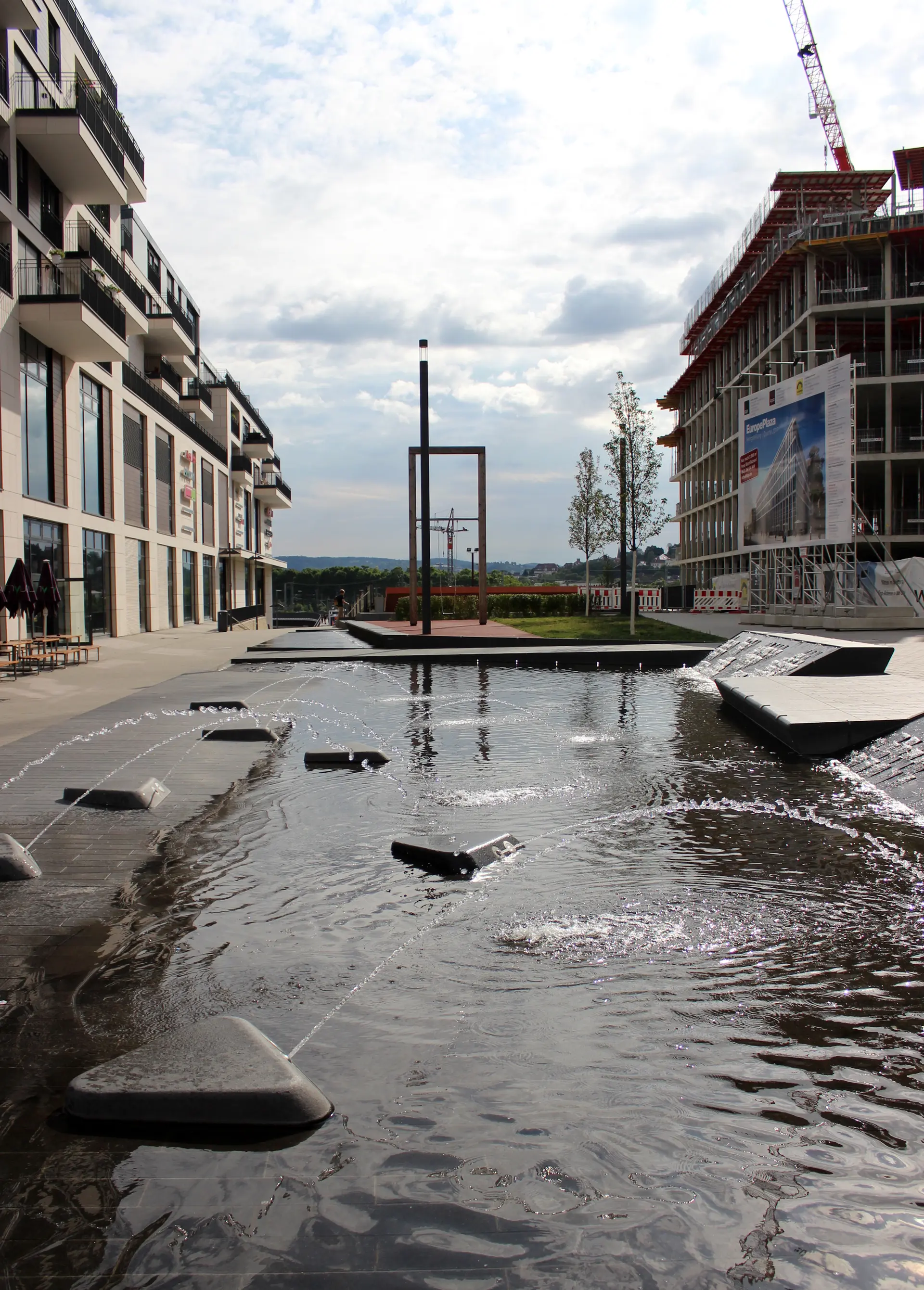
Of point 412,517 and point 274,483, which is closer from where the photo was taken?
point 412,517

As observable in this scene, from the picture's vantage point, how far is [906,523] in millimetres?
47219

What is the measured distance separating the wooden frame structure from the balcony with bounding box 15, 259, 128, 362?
9.22m

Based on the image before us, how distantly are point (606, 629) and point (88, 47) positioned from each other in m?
24.9

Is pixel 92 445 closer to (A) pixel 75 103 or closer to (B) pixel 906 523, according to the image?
(A) pixel 75 103

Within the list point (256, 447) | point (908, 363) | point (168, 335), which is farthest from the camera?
point (256, 447)

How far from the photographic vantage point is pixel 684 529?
81500 mm

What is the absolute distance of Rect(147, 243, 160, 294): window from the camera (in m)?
43.8

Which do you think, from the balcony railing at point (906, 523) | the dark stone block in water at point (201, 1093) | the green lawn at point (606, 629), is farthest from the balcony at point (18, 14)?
the balcony railing at point (906, 523)

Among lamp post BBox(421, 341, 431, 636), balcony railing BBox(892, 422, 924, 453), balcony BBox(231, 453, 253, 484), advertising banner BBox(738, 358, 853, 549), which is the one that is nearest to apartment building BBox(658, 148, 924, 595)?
balcony railing BBox(892, 422, 924, 453)

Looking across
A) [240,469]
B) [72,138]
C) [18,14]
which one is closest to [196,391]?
[240,469]

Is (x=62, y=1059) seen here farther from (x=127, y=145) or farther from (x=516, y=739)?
(x=127, y=145)

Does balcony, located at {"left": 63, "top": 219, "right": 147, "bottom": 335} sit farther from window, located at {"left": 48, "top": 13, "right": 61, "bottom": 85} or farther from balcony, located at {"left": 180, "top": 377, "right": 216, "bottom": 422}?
balcony, located at {"left": 180, "top": 377, "right": 216, "bottom": 422}

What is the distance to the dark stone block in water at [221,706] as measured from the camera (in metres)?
12.0

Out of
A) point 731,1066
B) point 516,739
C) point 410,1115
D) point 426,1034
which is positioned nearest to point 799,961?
point 731,1066
